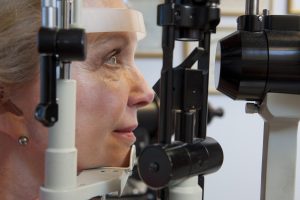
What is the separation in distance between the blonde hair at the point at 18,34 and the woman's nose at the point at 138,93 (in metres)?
0.18

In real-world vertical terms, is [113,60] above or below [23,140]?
above

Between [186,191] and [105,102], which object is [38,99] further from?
[186,191]

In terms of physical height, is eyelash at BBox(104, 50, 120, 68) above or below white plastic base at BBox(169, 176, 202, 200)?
above

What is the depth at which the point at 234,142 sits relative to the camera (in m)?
1.98

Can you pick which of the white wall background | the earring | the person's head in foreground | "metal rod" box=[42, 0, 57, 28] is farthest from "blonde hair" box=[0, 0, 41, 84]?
the white wall background

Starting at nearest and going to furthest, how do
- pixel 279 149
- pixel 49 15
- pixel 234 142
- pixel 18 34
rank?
pixel 49 15 → pixel 279 149 → pixel 18 34 → pixel 234 142

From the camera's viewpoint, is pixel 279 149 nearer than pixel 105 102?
Yes

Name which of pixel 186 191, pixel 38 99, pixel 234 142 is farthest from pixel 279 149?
pixel 234 142

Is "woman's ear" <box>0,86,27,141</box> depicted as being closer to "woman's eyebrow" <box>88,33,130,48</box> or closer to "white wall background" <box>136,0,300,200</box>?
"woman's eyebrow" <box>88,33,130,48</box>

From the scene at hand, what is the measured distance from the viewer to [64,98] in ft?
1.68

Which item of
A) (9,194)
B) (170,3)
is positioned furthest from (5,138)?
(170,3)

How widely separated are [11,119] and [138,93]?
9.2 inches

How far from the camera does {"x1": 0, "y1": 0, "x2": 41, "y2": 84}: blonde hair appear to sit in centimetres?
71

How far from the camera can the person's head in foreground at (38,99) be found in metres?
0.71
